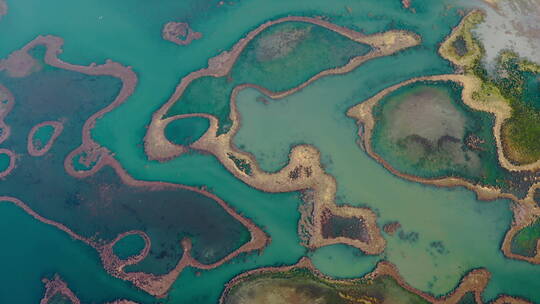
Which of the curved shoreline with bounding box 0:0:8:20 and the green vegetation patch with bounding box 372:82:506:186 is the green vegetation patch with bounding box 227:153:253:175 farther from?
the curved shoreline with bounding box 0:0:8:20

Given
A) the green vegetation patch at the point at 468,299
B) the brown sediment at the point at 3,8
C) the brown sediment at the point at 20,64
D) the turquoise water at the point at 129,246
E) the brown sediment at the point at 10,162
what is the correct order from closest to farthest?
the green vegetation patch at the point at 468,299 < the turquoise water at the point at 129,246 < the brown sediment at the point at 10,162 < the brown sediment at the point at 20,64 < the brown sediment at the point at 3,8

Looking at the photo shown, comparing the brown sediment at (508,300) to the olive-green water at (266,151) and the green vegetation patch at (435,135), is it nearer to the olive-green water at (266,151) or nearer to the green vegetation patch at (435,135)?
the olive-green water at (266,151)

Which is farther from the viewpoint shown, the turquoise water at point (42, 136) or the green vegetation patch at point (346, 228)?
the turquoise water at point (42, 136)

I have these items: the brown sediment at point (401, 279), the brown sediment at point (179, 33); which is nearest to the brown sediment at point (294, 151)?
the brown sediment at point (401, 279)

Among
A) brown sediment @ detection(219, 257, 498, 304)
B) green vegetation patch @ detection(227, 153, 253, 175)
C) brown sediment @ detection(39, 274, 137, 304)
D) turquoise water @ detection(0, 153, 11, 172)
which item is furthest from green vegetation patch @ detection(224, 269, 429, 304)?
turquoise water @ detection(0, 153, 11, 172)

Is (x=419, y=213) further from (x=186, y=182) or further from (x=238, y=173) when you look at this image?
(x=186, y=182)
